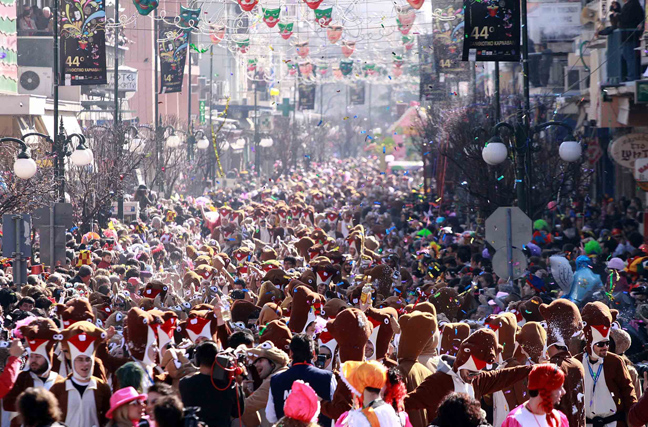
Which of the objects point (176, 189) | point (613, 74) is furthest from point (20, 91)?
point (613, 74)

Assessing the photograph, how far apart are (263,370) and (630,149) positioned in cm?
1551

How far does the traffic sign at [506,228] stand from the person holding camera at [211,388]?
774cm

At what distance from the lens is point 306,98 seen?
64.2m

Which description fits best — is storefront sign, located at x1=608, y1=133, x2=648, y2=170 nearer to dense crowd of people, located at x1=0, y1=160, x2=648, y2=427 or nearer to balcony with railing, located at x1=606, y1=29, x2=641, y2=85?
balcony with railing, located at x1=606, y1=29, x2=641, y2=85

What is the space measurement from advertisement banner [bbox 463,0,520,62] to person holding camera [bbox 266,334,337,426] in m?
10.2

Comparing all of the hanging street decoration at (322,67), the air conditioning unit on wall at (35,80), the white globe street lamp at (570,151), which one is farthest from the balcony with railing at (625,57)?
the hanging street decoration at (322,67)

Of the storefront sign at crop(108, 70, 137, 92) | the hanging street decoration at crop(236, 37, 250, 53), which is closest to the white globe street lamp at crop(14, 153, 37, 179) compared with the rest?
the hanging street decoration at crop(236, 37, 250, 53)

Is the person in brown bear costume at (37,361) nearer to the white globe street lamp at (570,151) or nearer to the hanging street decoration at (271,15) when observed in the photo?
the white globe street lamp at (570,151)

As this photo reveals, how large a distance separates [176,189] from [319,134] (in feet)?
125

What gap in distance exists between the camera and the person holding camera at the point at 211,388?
24.8ft

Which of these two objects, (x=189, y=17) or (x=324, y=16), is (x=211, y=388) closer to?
(x=189, y=17)

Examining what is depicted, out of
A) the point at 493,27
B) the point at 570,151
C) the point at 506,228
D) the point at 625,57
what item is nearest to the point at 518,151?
the point at 570,151

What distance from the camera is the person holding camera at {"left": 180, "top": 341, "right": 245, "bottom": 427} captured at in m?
7.55

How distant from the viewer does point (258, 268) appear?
17109 millimetres
